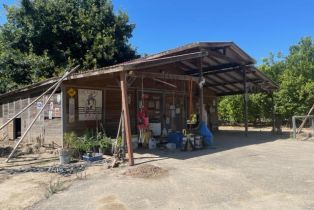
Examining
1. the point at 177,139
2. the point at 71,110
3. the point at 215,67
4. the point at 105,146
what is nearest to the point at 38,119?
the point at 71,110

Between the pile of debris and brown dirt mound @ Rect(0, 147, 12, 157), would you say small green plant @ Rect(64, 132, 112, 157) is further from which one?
→ brown dirt mound @ Rect(0, 147, 12, 157)

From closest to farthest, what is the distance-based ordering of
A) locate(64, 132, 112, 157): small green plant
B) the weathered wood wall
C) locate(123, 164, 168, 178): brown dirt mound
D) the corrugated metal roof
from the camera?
locate(123, 164, 168, 178): brown dirt mound → locate(64, 132, 112, 157): small green plant → the corrugated metal roof → the weathered wood wall

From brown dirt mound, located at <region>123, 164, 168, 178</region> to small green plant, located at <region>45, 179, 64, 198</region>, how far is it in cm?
151

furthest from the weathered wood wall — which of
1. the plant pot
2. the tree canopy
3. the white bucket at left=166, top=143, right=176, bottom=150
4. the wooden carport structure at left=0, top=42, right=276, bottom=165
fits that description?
the tree canopy

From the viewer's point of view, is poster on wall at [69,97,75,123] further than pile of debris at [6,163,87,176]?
Yes

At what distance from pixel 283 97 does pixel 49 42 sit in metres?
16.1

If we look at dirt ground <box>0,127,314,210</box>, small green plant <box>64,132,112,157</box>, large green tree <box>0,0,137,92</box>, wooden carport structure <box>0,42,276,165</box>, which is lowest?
dirt ground <box>0,127,314,210</box>

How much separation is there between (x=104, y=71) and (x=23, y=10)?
13466mm

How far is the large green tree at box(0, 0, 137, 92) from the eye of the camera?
1889cm

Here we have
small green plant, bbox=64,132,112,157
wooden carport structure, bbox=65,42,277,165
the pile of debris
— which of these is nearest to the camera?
the pile of debris

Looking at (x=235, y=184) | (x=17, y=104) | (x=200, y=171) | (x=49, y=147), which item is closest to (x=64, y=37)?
(x=17, y=104)

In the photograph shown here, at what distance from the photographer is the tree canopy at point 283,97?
2280 cm

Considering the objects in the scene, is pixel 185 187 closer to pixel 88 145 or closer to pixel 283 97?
pixel 88 145

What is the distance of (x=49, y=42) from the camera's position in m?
19.9
